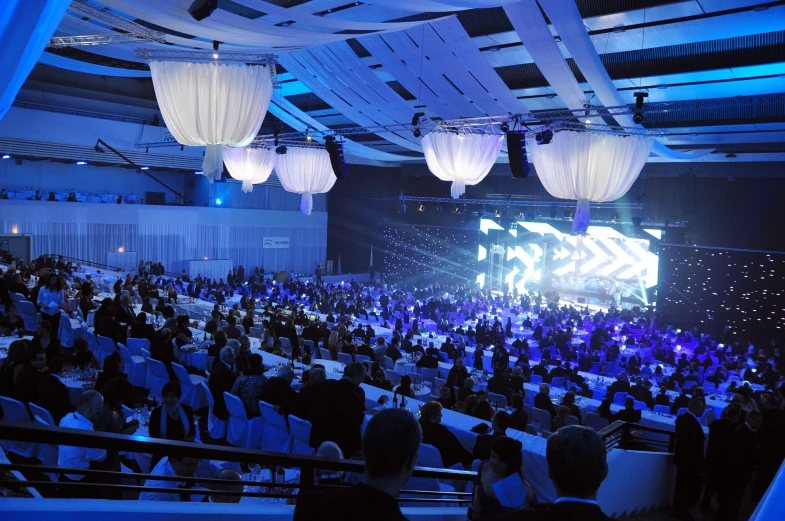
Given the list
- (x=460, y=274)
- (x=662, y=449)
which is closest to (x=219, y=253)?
(x=460, y=274)

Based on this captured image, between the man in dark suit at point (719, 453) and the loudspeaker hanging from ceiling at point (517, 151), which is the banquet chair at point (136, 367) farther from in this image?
the loudspeaker hanging from ceiling at point (517, 151)

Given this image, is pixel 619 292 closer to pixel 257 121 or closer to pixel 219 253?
pixel 219 253

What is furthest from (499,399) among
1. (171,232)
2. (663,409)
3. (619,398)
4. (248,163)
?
(171,232)

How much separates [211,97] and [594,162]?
495 centimetres

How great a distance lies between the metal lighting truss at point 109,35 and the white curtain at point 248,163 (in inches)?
171

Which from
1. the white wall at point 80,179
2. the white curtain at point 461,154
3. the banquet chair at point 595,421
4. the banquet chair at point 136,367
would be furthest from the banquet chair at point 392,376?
the white wall at point 80,179

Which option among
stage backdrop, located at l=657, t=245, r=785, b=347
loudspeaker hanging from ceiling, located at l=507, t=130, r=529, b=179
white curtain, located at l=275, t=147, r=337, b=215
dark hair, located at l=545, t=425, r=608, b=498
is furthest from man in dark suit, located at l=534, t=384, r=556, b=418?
stage backdrop, located at l=657, t=245, r=785, b=347

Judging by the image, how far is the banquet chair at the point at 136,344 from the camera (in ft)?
25.8

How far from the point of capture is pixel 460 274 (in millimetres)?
25125

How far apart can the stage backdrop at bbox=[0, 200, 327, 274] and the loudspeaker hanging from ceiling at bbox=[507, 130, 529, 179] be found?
51.5 ft

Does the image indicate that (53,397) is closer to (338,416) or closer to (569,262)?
(338,416)

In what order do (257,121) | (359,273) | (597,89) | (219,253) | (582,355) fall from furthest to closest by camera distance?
(359,273)
(219,253)
(582,355)
(597,89)
(257,121)

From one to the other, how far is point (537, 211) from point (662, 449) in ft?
47.7

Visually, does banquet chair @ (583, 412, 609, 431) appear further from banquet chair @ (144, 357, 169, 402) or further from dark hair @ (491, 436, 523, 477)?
dark hair @ (491, 436, 523, 477)
